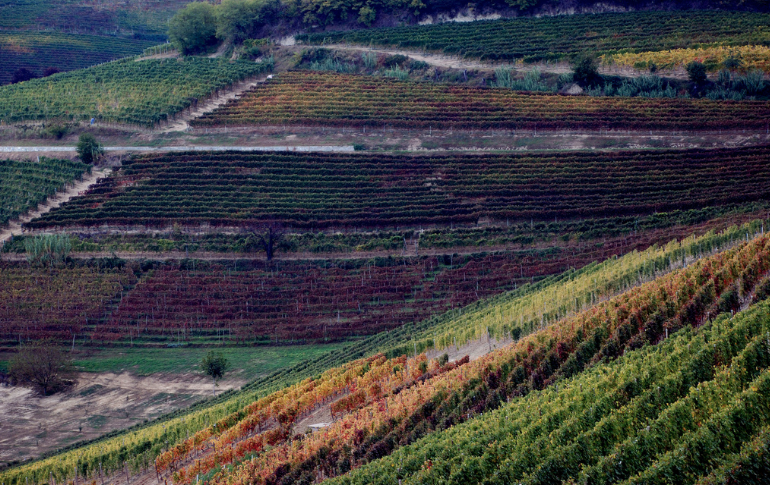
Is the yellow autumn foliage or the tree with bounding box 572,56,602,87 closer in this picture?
the yellow autumn foliage

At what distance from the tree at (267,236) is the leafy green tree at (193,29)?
46970 millimetres

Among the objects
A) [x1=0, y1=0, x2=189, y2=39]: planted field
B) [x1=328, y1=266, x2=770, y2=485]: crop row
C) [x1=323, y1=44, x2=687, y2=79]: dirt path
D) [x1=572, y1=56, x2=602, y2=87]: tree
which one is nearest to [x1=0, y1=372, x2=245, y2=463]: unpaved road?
[x1=328, y1=266, x2=770, y2=485]: crop row

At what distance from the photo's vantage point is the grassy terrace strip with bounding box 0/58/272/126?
75.8 metres

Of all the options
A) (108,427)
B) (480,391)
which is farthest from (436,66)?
(480,391)

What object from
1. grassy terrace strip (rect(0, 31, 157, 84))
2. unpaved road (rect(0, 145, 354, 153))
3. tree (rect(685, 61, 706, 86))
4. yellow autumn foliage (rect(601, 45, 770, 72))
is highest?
grassy terrace strip (rect(0, 31, 157, 84))

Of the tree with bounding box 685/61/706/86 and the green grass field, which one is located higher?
the tree with bounding box 685/61/706/86

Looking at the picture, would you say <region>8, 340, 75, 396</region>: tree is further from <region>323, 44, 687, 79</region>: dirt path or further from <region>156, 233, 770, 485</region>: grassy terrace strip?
<region>323, 44, 687, 79</region>: dirt path

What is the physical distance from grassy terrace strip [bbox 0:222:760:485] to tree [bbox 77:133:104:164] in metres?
34.9

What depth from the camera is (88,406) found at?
130 feet

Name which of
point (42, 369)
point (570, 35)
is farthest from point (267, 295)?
point (570, 35)

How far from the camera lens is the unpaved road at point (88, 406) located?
120ft

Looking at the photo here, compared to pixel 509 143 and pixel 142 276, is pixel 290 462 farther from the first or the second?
pixel 509 143

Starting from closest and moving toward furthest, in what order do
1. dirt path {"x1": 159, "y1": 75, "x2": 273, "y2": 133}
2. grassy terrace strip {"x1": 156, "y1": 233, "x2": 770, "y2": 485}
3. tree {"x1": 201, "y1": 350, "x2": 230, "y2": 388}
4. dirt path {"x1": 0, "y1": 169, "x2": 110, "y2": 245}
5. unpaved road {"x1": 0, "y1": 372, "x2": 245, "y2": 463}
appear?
grassy terrace strip {"x1": 156, "y1": 233, "x2": 770, "y2": 485} → unpaved road {"x1": 0, "y1": 372, "x2": 245, "y2": 463} → tree {"x1": 201, "y1": 350, "x2": 230, "y2": 388} → dirt path {"x1": 0, "y1": 169, "x2": 110, "y2": 245} → dirt path {"x1": 159, "y1": 75, "x2": 273, "y2": 133}

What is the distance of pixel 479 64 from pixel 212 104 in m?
25.9
